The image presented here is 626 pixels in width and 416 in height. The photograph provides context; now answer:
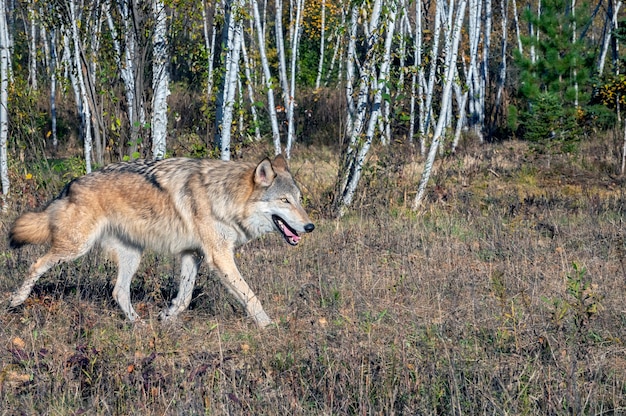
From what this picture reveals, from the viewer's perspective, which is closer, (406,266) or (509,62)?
(406,266)

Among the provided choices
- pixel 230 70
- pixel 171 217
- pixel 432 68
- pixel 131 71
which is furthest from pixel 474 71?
pixel 171 217

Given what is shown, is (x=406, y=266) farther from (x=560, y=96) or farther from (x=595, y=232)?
(x=560, y=96)

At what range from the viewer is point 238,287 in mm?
5734

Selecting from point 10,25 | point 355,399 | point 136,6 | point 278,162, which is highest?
point 10,25

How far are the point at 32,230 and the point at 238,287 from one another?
1686mm

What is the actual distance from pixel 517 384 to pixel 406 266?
303 centimetres

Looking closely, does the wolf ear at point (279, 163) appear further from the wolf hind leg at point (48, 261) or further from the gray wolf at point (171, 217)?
the wolf hind leg at point (48, 261)

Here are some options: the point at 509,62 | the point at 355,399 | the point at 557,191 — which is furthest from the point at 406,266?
the point at 509,62

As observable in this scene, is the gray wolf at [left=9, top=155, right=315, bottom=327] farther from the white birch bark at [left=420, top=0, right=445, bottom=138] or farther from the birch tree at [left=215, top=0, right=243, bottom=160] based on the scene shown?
the white birch bark at [left=420, top=0, right=445, bottom=138]

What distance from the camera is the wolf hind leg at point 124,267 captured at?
20.0 feet

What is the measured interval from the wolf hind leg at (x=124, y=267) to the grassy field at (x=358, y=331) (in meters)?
0.12

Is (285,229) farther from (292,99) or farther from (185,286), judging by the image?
(292,99)

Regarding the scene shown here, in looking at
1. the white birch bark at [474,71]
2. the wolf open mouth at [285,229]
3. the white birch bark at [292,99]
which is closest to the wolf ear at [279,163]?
the wolf open mouth at [285,229]

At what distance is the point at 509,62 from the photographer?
24797 mm
